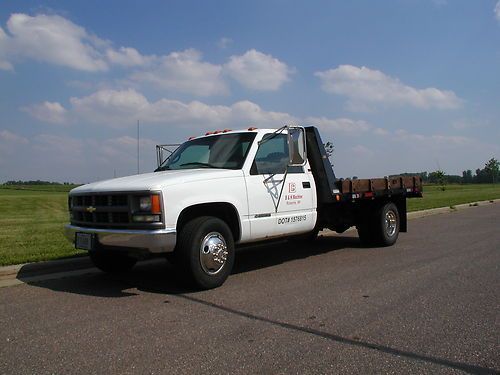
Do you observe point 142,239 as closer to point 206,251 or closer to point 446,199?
point 206,251

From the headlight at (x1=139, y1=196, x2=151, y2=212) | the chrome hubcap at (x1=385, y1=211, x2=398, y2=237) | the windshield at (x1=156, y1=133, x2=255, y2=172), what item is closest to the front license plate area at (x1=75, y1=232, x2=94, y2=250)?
the headlight at (x1=139, y1=196, x2=151, y2=212)

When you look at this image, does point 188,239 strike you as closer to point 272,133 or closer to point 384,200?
point 272,133

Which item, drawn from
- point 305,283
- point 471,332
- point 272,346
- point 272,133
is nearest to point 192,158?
point 272,133

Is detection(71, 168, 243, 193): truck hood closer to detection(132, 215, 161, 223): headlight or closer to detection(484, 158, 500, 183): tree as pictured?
detection(132, 215, 161, 223): headlight

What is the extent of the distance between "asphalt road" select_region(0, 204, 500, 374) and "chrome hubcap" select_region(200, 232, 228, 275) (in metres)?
0.30

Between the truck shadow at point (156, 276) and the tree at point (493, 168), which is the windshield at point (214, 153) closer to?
the truck shadow at point (156, 276)

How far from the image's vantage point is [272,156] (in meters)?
6.88

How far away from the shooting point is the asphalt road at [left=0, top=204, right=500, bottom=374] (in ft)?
11.4

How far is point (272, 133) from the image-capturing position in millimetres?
6941

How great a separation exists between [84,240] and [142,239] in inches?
41.0

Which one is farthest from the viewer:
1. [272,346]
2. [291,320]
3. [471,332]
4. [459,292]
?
[459,292]

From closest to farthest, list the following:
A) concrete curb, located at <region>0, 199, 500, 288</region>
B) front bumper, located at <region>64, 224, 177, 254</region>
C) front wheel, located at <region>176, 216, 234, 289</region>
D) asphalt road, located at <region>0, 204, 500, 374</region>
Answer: asphalt road, located at <region>0, 204, 500, 374</region> → front bumper, located at <region>64, 224, 177, 254</region> → front wheel, located at <region>176, 216, 234, 289</region> → concrete curb, located at <region>0, 199, 500, 288</region>

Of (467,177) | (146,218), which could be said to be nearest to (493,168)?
(467,177)

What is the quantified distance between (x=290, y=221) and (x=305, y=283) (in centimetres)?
118
